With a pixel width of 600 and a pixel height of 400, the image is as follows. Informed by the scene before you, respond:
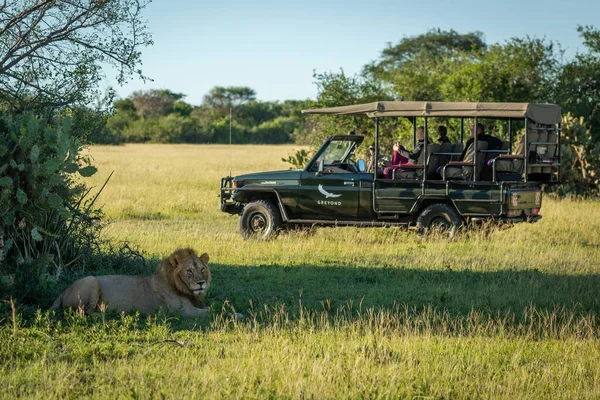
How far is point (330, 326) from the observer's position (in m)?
7.19

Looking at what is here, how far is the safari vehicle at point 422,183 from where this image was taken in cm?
1252

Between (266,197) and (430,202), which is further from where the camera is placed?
(266,197)

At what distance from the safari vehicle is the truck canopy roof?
1 centimetres

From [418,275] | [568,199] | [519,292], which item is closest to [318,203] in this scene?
[418,275]

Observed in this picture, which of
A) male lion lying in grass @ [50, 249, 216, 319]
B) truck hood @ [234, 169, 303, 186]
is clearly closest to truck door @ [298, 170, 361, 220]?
truck hood @ [234, 169, 303, 186]

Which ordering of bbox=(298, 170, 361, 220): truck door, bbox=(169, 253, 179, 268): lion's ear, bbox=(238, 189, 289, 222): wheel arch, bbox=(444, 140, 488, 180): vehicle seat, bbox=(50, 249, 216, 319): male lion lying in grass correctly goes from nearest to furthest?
bbox=(50, 249, 216, 319): male lion lying in grass, bbox=(169, 253, 179, 268): lion's ear, bbox=(444, 140, 488, 180): vehicle seat, bbox=(298, 170, 361, 220): truck door, bbox=(238, 189, 289, 222): wheel arch

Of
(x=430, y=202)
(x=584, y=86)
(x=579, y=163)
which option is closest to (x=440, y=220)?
(x=430, y=202)

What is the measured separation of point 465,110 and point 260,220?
3.70m

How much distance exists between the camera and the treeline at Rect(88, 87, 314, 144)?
77.8m

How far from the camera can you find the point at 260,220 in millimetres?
13711

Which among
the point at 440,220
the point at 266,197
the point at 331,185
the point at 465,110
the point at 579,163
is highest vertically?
the point at 465,110

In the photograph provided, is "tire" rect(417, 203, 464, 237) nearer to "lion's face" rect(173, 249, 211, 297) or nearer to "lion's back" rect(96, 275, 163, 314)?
"lion's face" rect(173, 249, 211, 297)

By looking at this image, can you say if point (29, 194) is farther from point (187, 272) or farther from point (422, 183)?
point (422, 183)

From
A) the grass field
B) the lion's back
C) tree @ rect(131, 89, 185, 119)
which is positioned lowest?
the grass field
